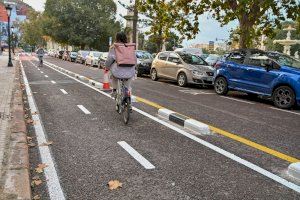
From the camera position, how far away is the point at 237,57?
47.5ft

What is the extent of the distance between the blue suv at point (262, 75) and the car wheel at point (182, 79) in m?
3.06

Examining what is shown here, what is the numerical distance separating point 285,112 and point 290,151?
5.01 metres

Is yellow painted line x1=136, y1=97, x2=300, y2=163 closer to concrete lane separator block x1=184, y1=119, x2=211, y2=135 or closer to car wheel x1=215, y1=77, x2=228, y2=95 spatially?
concrete lane separator block x1=184, y1=119, x2=211, y2=135

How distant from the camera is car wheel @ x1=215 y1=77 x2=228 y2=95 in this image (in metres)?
15.0

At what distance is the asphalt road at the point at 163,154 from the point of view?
472cm

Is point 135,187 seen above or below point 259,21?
below

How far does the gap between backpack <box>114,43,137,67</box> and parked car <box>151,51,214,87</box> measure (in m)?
9.76

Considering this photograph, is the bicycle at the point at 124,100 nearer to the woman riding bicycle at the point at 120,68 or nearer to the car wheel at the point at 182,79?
the woman riding bicycle at the point at 120,68

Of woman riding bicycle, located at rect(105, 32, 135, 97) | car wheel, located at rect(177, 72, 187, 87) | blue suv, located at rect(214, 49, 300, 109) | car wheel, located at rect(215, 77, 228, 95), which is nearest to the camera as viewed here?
woman riding bicycle, located at rect(105, 32, 135, 97)

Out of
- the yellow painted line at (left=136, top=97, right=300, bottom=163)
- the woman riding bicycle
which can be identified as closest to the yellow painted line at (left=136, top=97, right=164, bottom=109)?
the woman riding bicycle

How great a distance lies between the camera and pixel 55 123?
8586 millimetres

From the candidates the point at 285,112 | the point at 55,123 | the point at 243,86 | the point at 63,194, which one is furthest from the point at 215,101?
the point at 63,194

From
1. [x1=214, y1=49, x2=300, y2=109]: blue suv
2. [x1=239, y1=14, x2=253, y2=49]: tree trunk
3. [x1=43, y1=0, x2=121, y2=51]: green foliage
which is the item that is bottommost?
[x1=214, y1=49, x2=300, y2=109]: blue suv

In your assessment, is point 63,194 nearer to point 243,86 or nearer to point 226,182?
point 226,182
